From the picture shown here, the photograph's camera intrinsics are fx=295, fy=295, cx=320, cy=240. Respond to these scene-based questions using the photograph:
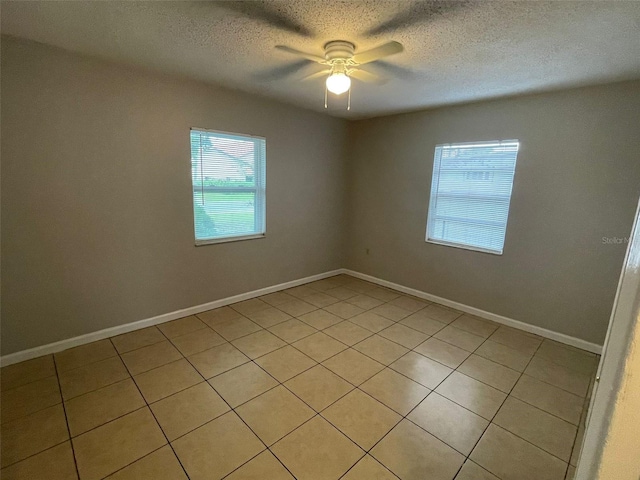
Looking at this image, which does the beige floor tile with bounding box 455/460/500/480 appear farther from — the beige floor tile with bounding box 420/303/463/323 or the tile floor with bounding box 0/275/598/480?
the beige floor tile with bounding box 420/303/463/323

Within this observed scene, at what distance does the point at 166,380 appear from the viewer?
7.17 feet

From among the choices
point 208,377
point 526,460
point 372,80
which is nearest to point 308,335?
point 208,377

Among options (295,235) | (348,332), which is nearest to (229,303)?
(295,235)

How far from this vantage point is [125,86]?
2506 millimetres

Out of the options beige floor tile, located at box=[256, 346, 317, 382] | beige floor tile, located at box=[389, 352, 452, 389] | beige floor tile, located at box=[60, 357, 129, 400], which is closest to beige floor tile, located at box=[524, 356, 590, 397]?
beige floor tile, located at box=[389, 352, 452, 389]

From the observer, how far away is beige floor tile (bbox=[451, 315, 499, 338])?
305 centimetres

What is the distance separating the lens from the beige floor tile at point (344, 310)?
338 centimetres

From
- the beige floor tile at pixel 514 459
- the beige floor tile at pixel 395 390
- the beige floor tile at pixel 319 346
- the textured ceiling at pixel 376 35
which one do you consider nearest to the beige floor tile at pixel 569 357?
the beige floor tile at pixel 514 459

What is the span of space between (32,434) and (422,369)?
102 inches

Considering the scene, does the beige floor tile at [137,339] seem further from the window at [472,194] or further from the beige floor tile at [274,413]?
the window at [472,194]

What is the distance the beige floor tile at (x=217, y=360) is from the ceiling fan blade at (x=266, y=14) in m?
2.42

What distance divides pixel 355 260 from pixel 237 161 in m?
2.38

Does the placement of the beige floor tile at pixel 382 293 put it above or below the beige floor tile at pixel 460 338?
above

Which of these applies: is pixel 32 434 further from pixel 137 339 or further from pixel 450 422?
pixel 450 422
